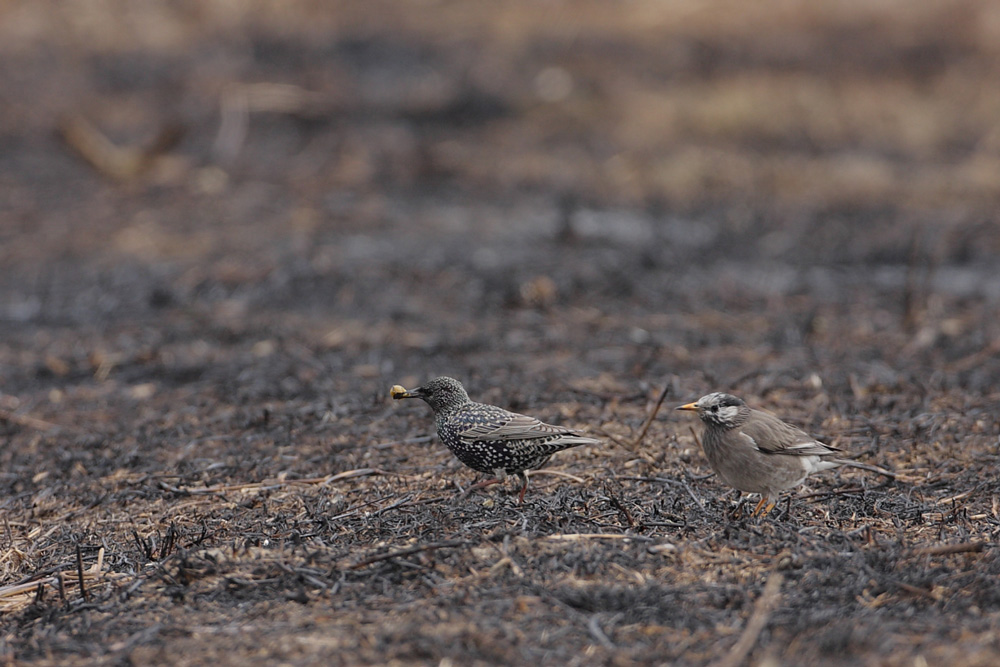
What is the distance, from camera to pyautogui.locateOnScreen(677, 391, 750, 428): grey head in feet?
16.9

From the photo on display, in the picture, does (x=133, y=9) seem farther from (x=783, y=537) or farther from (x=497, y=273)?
(x=783, y=537)

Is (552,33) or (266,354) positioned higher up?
(552,33)

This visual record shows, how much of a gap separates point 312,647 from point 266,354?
4.58 metres

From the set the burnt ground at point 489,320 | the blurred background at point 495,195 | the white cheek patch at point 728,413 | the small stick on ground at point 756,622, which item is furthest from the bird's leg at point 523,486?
the blurred background at point 495,195

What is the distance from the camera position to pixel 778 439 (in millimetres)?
5020

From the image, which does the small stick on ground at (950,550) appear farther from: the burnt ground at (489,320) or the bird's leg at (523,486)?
the bird's leg at (523,486)

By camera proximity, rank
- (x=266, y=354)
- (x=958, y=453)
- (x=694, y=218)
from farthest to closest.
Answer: (x=694, y=218), (x=266, y=354), (x=958, y=453)

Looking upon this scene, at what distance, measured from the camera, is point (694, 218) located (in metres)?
12.4

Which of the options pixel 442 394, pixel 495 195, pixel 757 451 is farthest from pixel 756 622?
pixel 495 195

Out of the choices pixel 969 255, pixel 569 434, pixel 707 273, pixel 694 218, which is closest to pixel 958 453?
pixel 569 434

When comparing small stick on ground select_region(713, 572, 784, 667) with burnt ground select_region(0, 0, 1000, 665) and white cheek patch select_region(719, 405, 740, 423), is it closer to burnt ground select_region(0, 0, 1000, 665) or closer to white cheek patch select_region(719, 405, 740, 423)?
burnt ground select_region(0, 0, 1000, 665)

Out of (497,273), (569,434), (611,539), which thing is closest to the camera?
(611,539)

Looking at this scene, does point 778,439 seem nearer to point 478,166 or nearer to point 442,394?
point 442,394

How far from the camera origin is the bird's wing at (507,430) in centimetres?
521
